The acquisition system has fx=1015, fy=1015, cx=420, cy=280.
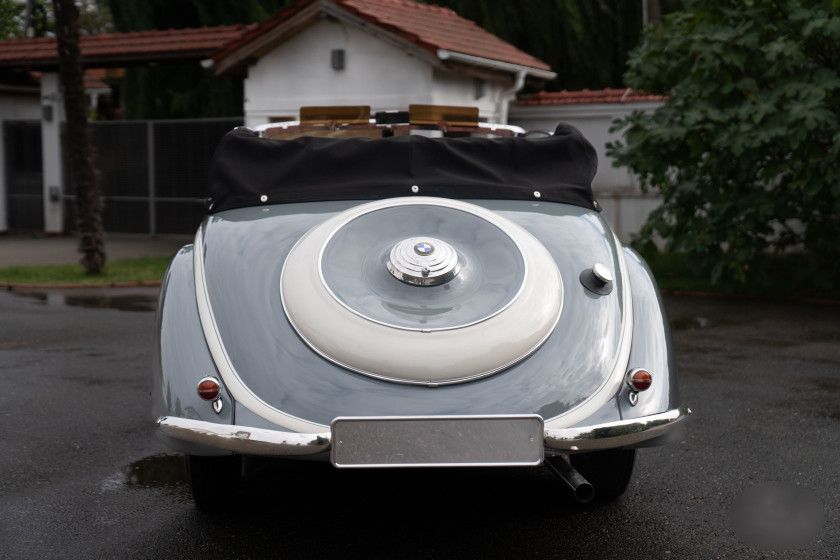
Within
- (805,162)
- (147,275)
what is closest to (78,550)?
(805,162)

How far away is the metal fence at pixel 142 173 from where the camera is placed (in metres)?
17.5

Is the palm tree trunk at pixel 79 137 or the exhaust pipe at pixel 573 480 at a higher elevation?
the palm tree trunk at pixel 79 137

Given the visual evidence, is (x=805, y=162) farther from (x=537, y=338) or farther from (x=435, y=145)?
(x=537, y=338)

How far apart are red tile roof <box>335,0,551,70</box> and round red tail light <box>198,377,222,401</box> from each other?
1115 centimetres

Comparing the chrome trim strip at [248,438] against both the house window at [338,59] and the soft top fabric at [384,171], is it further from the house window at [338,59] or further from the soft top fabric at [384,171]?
the house window at [338,59]

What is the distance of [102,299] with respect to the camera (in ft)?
36.0

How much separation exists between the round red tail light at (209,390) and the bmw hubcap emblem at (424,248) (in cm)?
88

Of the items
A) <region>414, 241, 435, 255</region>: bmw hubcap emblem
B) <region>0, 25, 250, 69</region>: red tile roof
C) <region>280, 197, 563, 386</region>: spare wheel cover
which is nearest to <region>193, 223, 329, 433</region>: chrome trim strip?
<region>280, 197, 563, 386</region>: spare wheel cover

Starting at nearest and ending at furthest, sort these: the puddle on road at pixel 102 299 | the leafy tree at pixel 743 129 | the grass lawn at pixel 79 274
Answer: the leafy tree at pixel 743 129 → the puddle on road at pixel 102 299 → the grass lawn at pixel 79 274

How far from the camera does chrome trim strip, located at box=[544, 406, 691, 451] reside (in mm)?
3357

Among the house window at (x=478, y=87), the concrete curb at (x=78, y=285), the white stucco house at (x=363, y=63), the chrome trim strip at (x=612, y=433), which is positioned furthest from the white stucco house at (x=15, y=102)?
the chrome trim strip at (x=612, y=433)

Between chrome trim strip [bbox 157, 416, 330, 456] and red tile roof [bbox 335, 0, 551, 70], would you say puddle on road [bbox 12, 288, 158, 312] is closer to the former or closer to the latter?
red tile roof [bbox 335, 0, 551, 70]

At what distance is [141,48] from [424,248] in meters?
14.8

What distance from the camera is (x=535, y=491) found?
439 centimetres
